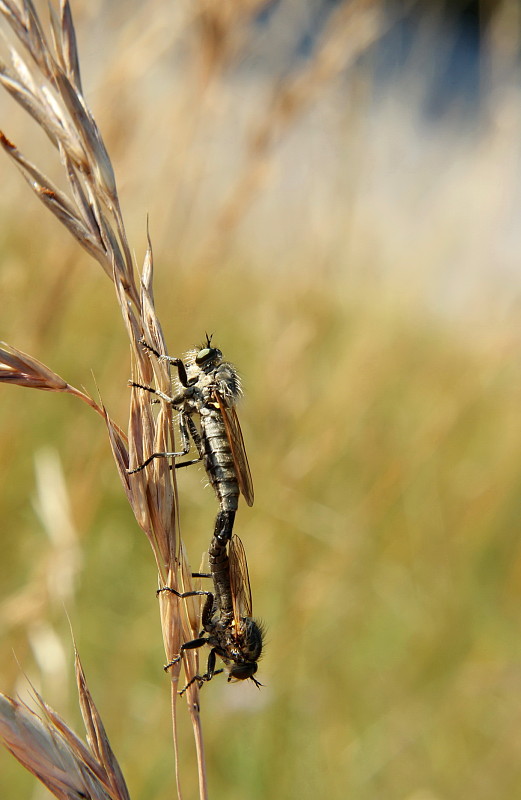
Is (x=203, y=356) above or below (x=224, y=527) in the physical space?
above

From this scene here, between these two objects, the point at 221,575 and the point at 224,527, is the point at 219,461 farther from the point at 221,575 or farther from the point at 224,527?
the point at 221,575

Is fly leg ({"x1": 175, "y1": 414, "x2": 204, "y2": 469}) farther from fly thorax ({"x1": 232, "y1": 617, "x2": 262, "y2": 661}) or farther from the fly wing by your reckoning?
fly thorax ({"x1": 232, "y1": 617, "x2": 262, "y2": 661})

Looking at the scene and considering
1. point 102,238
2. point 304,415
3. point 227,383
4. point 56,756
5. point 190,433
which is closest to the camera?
point 56,756

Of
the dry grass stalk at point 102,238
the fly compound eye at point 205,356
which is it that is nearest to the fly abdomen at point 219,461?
the fly compound eye at point 205,356

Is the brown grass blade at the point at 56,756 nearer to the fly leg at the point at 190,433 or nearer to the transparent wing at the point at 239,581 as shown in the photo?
the transparent wing at the point at 239,581

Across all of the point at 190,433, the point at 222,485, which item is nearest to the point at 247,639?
the point at 222,485

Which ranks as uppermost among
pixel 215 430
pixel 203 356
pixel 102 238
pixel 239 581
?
pixel 203 356

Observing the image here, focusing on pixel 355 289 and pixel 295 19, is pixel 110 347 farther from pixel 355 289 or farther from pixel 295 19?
pixel 295 19
